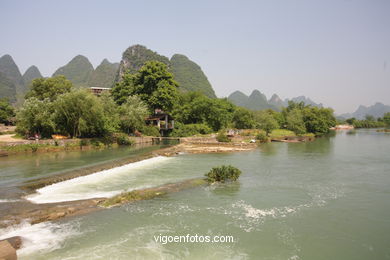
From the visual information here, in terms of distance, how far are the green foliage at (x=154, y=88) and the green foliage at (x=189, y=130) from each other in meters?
5.28

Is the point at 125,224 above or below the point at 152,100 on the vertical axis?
below

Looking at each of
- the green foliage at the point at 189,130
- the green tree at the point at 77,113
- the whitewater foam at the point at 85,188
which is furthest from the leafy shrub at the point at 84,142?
the green foliage at the point at 189,130

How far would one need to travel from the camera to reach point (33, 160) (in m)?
25.5

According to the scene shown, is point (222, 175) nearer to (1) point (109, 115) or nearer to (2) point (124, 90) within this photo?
(1) point (109, 115)

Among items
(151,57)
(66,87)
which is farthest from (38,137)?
(151,57)

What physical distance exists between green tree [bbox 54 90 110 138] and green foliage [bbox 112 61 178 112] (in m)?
17.4

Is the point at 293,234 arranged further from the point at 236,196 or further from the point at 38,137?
the point at 38,137

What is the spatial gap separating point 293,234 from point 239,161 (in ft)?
55.1

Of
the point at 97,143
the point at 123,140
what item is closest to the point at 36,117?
the point at 97,143

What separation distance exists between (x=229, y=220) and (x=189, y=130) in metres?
40.7

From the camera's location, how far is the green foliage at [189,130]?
51569mm

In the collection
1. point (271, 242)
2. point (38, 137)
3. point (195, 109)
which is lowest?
point (271, 242)

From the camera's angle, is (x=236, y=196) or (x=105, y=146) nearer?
(x=236, y=196)

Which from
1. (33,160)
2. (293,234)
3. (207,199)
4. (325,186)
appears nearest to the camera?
(293,234)
